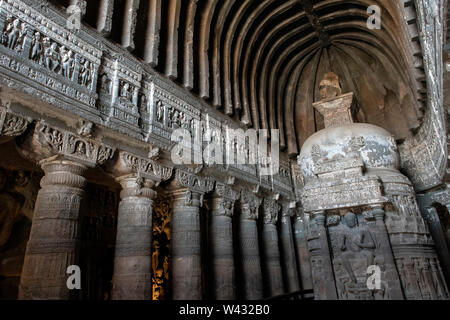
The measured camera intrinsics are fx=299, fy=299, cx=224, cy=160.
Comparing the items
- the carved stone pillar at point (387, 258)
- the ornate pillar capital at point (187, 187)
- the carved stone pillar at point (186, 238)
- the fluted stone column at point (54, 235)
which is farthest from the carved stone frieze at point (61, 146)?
the carved stone pillar at point (387, 258)

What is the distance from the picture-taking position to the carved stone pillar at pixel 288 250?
1217cm

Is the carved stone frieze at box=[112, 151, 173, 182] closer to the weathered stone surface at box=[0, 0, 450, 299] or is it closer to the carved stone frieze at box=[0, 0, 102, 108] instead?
the weathered stone surface at box=[0, 0, 450, 299]

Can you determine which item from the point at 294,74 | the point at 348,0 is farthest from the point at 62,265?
the point at 294,74

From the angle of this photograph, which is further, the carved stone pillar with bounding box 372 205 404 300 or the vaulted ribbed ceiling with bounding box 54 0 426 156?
the vaulted ribbed ceiling with bounding box 54 0 426 156

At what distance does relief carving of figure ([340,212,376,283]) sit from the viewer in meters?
6.58

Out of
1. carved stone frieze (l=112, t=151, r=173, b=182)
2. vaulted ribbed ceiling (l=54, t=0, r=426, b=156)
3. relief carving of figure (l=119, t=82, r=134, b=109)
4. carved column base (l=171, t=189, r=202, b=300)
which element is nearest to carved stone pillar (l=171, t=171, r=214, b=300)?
carved column base (l=171, t=189, r=202, b=300)

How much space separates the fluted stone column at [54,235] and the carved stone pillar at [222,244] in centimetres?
417

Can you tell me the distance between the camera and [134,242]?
6203mm

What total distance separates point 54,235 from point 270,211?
8478 millimetres

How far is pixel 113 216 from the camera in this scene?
30.6 feet

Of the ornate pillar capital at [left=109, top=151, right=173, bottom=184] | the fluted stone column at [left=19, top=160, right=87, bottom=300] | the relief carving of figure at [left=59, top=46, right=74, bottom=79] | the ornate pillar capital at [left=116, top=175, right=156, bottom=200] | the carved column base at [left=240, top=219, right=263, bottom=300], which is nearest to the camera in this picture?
the fluted stone column at [left=19, top=160, right=87, bottom=300]
